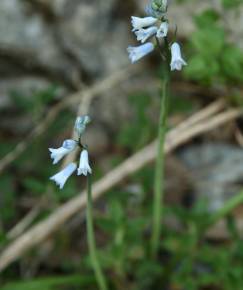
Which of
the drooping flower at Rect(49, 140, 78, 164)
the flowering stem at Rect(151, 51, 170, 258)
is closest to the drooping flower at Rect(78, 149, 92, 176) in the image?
the drooping flower at Rect(49, 140, 78, 164)

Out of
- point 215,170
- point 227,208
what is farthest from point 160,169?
point 215,170

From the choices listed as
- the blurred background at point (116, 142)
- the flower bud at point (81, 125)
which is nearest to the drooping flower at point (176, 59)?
the flower bud at point (81, 125)

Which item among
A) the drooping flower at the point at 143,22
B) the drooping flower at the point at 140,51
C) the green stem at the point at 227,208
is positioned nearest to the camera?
the drooping flower at the point at 143,22

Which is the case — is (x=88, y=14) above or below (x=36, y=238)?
above

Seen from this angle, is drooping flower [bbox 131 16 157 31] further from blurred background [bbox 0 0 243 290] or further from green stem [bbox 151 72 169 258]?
blurred background [bbox 0 0 243 290]

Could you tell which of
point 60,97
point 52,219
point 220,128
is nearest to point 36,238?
point 52,219

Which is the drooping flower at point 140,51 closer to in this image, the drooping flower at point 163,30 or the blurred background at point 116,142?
the drooping flower at point 163,30

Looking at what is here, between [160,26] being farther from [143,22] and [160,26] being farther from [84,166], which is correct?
[84,166]

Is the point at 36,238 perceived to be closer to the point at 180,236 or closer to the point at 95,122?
the point at 180,236
